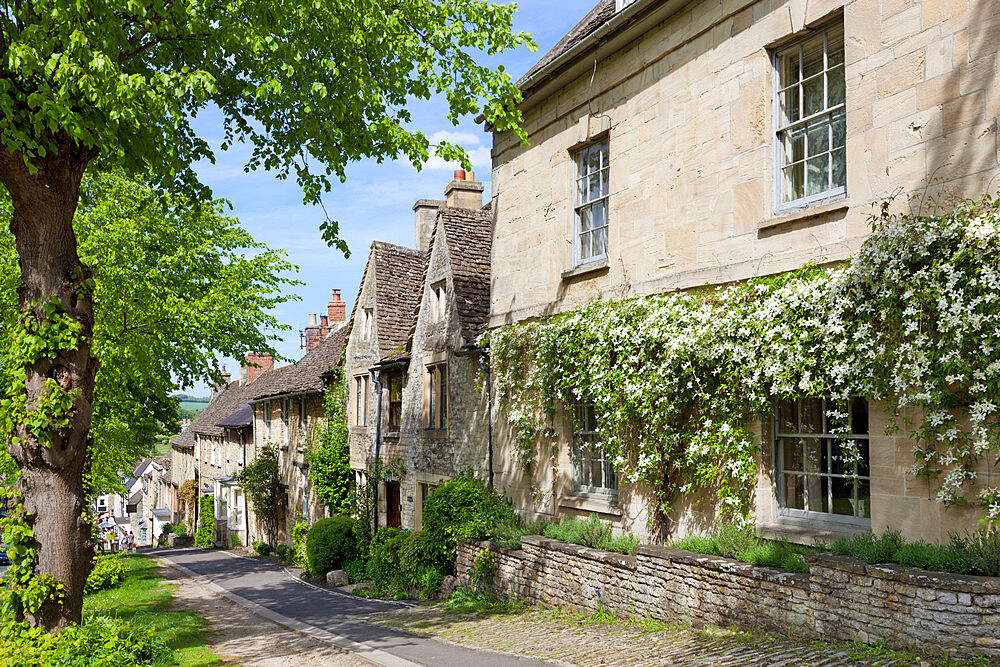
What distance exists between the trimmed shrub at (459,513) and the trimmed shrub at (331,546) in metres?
6.78

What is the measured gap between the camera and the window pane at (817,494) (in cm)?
941

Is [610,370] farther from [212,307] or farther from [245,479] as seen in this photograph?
[245,479]

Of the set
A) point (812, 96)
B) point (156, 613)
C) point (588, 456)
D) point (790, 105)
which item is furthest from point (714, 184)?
point (156, 613)

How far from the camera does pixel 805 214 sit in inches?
370

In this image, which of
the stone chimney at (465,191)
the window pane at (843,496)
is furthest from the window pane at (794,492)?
the stone chimney at (465,191)

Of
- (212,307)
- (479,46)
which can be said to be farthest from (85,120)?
(212,307)

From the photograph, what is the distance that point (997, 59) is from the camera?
775 centimetres

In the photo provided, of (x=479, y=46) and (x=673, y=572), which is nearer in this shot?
(x=673, y=572)

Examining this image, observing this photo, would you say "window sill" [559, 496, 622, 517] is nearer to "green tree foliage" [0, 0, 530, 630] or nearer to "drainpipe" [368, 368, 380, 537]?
"green tree foliage" [0, 0, 530, 630]

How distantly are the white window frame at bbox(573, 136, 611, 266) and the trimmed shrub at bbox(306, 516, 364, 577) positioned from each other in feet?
42.7

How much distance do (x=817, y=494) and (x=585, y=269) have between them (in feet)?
17.2

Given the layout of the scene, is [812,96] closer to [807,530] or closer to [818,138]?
[818,138]

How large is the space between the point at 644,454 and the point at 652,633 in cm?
238

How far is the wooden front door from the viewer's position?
2299 cm
